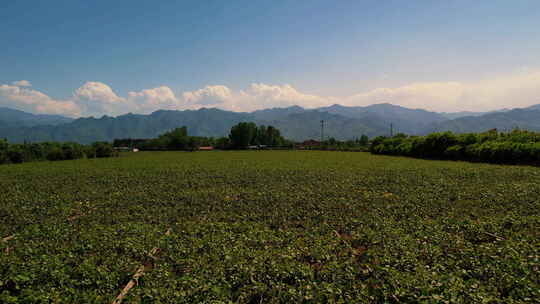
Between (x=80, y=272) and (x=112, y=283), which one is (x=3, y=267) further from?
(x=112, y=283)

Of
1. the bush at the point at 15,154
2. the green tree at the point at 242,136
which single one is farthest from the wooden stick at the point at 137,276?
the green tree at the point at 242,136

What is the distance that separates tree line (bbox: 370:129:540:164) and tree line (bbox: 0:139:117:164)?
73.2 meters

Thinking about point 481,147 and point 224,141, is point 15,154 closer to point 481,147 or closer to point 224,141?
point 224,141

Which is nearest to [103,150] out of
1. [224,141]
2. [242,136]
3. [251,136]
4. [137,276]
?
[224,141]

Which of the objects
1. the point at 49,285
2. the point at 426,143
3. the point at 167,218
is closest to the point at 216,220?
the point at 167,218

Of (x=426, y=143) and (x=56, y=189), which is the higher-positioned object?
(x=426, y=143)

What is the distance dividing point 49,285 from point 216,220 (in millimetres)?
6075

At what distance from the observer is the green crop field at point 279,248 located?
553cm

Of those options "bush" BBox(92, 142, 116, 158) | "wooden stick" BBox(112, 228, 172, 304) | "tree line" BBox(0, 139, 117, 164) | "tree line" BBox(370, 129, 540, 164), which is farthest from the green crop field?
"bush" BBox(92, 142, 116, 158)

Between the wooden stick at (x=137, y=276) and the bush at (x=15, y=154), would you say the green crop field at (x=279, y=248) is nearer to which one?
the wooden stick at (x=137, y=276)

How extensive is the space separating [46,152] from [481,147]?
8157cm

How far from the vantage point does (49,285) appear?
229 inches

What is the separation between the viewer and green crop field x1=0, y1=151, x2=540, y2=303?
553 centimetres

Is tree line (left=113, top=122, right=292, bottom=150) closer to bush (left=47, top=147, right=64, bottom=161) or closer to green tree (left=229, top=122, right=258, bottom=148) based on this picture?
green tree (left=229, top=122, right=258, bottom=148)
